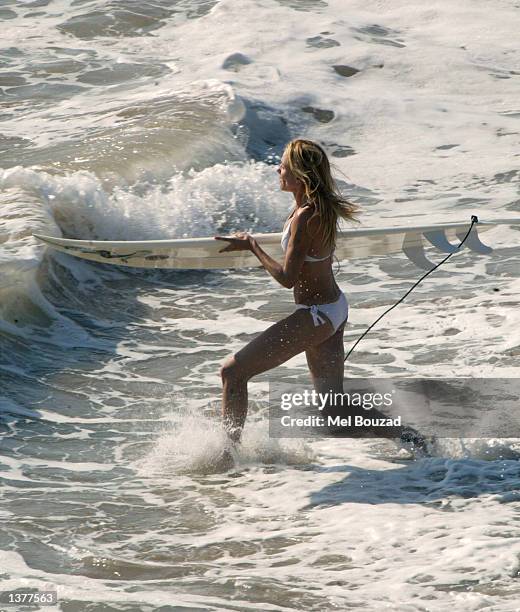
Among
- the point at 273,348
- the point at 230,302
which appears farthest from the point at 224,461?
the point at 230,302

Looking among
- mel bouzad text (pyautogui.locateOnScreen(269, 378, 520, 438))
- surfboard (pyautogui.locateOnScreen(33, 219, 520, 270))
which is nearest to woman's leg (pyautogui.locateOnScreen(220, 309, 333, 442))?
mel bouzad text (pyautogui.locateOnScreen(269, 378, 520, 438))

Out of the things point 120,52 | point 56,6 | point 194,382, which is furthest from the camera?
point 56,6

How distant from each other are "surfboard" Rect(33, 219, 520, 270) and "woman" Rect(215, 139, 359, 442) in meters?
0.70

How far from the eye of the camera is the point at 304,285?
212 inches

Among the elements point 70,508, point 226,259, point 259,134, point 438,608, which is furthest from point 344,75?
point 438,608

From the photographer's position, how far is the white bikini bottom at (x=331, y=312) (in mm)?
5363

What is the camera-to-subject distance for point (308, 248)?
5.26 m

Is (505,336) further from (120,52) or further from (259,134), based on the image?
(120,52)

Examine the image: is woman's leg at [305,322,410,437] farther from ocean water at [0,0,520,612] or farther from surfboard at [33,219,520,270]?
surfboard at [33,219,520,270]

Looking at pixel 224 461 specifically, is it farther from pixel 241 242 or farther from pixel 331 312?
pixel 241 242

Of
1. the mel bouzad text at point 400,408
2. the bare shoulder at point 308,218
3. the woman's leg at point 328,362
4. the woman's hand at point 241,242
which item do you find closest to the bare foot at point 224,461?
the mel bouzad text at point 400,408

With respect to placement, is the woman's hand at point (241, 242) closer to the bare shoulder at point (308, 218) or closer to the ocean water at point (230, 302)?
the bare shoulder at point (308, 218)

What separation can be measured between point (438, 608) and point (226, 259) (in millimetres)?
2661

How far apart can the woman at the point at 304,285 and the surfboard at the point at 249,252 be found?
704 mm
